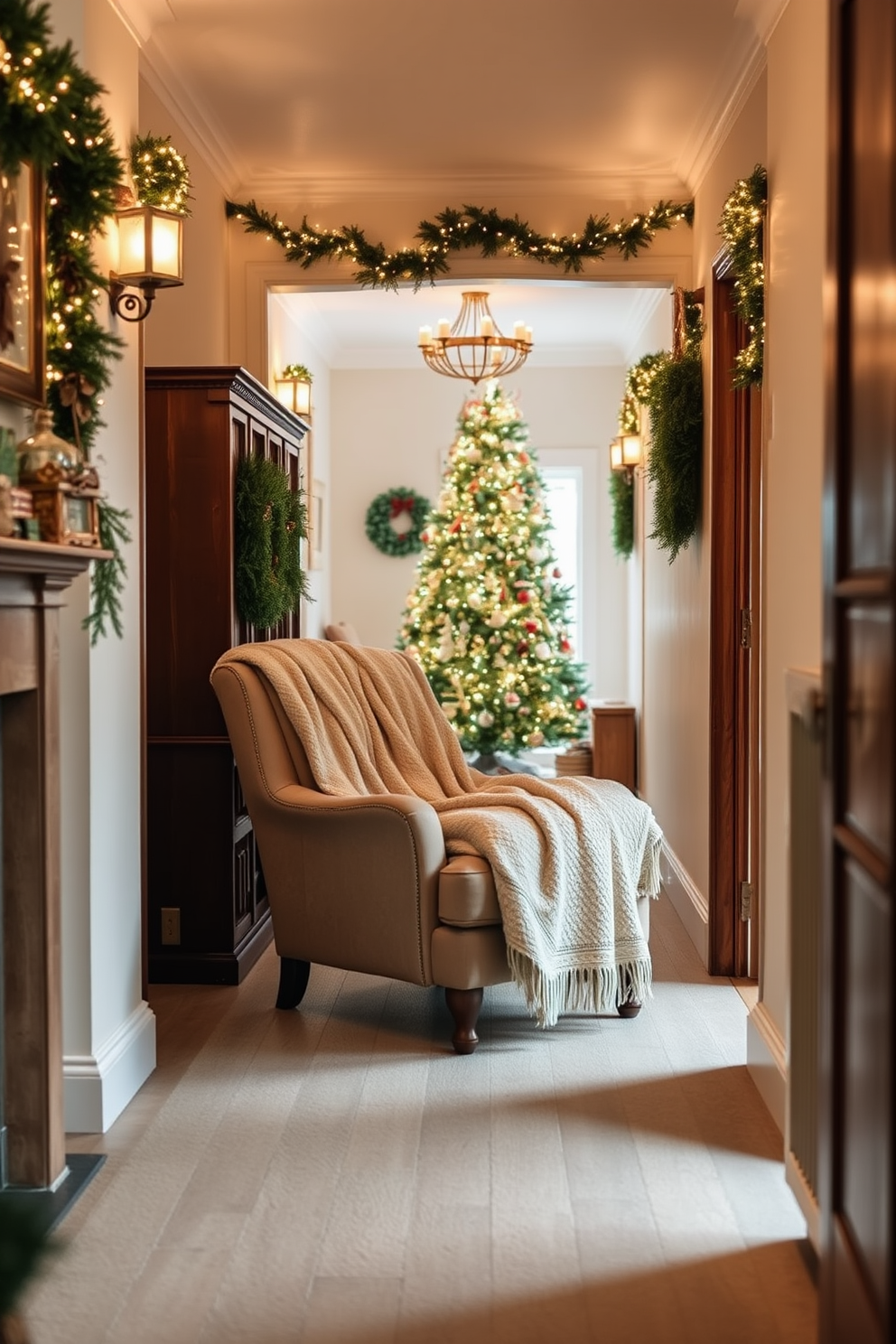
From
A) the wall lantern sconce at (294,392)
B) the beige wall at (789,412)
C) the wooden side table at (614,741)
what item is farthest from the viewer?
the wooden side table at (614,741)

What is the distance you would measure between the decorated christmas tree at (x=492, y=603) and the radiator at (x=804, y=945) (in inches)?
232

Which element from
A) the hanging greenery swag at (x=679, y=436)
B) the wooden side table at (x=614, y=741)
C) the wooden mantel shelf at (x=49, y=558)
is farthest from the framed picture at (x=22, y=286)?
the wooden side table at (x=614, y=741)

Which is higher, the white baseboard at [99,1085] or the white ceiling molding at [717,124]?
the white ceiling molding at [717,124]

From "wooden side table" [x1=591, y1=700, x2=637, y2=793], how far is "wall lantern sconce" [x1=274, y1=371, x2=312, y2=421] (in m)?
2.51

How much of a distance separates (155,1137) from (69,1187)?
343 millimetres

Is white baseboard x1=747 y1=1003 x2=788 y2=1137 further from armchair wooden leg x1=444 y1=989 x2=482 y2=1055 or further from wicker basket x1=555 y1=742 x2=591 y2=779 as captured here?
wicker basket x1=555 y1=742 x2=591 y2=779

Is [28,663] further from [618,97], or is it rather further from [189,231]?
[618,97]

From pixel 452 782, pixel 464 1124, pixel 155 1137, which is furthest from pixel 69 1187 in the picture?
pixel 452 782

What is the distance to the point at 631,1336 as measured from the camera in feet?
7.52

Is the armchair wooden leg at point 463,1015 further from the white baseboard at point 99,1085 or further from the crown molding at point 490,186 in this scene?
the crown molding at point 490,186

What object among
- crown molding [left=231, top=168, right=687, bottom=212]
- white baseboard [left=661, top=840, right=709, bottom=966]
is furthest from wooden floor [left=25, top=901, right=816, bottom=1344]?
crown molding [left=231, top=168, right=687, bottom=212]

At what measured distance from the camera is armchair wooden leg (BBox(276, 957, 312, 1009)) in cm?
425

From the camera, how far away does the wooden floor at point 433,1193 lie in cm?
236

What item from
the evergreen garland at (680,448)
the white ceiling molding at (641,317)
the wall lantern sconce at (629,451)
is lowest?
the evergreen garland at (680,448)
